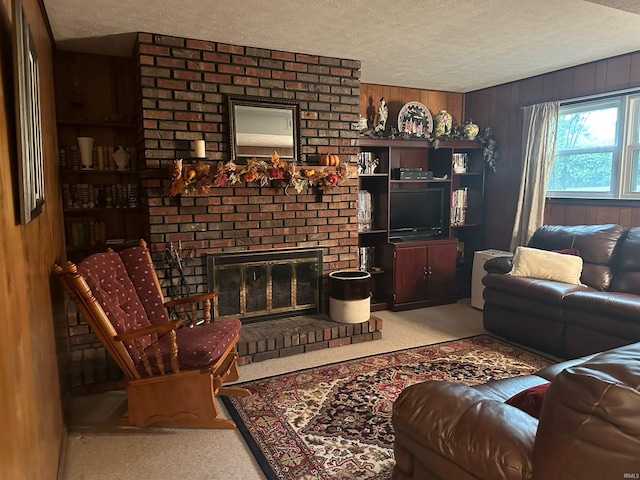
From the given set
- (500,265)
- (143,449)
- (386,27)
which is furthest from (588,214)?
(143,449)

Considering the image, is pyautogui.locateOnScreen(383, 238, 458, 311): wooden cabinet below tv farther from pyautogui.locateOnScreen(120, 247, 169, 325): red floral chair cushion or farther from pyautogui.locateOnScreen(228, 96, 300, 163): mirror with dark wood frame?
pyautogui.locateOnScreen(120, 247, 169, 325): red floral chair cushion

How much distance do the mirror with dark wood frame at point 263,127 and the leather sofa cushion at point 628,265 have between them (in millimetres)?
2752

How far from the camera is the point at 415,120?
4.99 metres

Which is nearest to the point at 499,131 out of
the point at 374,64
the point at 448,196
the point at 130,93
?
the point at 448,196

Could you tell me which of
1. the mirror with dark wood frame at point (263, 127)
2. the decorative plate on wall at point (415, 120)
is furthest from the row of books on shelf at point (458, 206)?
the mirror with dark wood frame at point (263, 127)

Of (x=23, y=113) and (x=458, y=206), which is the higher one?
(x=23, y=113)

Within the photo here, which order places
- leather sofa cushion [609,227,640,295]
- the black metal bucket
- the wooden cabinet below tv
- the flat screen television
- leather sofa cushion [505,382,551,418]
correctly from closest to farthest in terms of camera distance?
leather sofa cushion [505,382,551,418], leather sofa cushion [609,227,640,295], the black metal bucket, the wooden cabinet below tv, the flat screen television

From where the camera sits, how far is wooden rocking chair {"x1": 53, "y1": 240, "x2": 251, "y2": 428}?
89.9 inches

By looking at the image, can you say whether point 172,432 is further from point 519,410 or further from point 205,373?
point 519,410

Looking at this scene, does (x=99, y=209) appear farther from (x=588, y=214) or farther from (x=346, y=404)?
(x=588, y=214)

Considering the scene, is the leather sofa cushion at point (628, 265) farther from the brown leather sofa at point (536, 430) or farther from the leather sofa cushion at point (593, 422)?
the leather sofa cushion at point (593, 422)

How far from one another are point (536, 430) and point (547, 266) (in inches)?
113

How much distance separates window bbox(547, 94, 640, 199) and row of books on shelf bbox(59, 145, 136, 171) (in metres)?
4.07

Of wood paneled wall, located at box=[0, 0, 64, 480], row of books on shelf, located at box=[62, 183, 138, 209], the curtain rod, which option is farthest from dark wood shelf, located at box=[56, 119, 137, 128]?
the curtain rod
